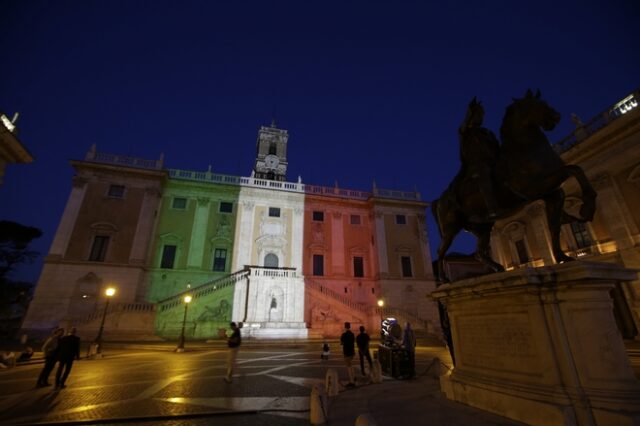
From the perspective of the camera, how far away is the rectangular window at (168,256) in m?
23.3

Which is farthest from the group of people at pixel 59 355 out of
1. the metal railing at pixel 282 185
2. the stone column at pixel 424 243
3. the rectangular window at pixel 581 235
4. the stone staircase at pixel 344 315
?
the stone column at pixel 424 243

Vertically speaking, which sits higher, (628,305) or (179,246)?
(179,246)

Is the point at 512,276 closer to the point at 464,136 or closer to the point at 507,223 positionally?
the point at 464,136

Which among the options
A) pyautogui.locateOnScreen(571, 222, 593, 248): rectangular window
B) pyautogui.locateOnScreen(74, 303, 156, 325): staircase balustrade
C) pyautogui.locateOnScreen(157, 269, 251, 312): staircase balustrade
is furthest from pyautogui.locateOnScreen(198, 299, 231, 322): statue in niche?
pyautogui.locateOnScreen(571, 222, 593, 248): rectangular window

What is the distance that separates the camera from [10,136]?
13812 millimetres

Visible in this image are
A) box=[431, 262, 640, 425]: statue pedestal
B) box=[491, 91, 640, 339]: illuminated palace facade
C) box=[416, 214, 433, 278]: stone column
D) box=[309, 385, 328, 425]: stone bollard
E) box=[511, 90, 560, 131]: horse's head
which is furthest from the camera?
box=[416, 214, 433, 278]: stone column

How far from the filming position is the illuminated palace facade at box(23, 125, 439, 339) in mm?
19266

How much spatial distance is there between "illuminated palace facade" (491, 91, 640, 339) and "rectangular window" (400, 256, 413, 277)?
11.1 m

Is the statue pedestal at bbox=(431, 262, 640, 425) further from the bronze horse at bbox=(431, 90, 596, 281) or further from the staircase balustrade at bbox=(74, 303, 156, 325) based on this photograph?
the staircase balustrade at bbox=(74, 303, 156, 325)

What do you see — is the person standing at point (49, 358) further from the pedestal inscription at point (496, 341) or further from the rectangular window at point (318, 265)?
the rectangular window at point (318, 265)

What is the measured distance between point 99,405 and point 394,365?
6.17 m

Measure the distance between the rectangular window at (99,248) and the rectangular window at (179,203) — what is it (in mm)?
5637

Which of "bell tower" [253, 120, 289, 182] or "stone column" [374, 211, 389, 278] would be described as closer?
"stone column" [374, 211, 389, 278]

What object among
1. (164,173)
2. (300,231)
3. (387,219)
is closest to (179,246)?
(164,173)
